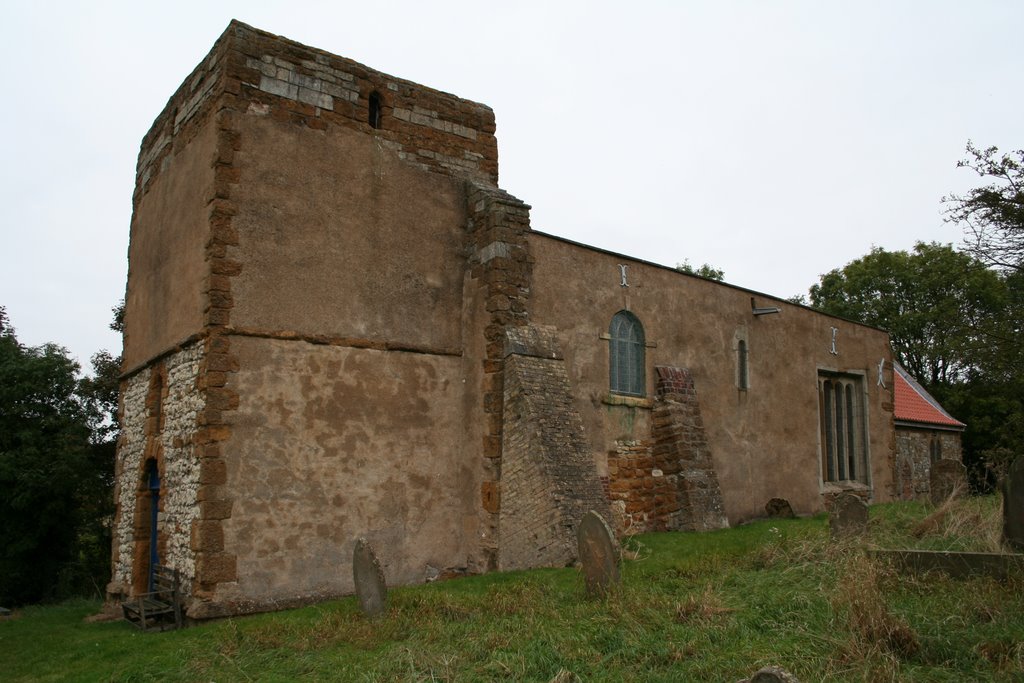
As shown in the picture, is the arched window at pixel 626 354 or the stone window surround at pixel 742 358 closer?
the arched window at pixel 626 354

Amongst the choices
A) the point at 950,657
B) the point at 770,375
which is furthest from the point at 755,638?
the point at 770,375

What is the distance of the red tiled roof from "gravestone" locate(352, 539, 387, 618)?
66.1 ft

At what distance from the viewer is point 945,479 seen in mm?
15516

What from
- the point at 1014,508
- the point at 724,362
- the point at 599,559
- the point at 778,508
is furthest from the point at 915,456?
the point at 599,559

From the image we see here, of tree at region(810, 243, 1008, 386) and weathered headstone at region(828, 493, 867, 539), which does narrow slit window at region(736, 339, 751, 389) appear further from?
tree at region(810, 243, 1008, 386)

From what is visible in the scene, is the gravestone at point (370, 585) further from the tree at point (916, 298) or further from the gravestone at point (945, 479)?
the tree at point (916, 298)

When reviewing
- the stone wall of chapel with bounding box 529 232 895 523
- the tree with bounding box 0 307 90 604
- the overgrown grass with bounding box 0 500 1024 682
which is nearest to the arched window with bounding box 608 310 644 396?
the stone wall of chapel with bounding box 529 232 895 523

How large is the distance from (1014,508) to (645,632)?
186 inches

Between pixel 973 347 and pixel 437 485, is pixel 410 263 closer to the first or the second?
pixel 437 485

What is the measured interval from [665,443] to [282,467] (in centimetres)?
684

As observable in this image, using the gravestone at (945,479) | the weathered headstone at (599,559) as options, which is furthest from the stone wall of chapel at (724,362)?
the weathered headstone at (599,559)

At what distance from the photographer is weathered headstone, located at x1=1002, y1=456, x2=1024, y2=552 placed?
879cm

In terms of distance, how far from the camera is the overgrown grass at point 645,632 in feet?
20.1

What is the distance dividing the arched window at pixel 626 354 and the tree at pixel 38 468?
40.6 feet
